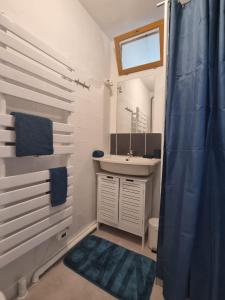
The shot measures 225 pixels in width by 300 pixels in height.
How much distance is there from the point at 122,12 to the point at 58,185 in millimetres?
1901

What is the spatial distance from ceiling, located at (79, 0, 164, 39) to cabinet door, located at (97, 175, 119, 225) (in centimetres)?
179

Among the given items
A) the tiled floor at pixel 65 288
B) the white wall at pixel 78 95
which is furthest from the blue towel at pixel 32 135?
the tiled floor at pixel 65 288

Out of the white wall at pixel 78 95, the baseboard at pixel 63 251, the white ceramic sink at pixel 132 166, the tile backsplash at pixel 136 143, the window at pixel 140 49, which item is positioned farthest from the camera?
the tile backsplash at pixel 136 143

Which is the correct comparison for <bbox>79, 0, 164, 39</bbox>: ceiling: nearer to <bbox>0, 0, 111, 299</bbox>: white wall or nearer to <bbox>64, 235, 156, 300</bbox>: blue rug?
<bbox>0, 0, 111, 299</bbox>: white wall

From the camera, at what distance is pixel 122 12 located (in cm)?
173

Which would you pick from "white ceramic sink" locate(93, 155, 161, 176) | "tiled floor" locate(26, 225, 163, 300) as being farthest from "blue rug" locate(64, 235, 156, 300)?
"white ceramic sink" locate(93, 155, 161, 176)

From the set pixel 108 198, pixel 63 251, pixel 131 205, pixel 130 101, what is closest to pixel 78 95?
pixel 130 101

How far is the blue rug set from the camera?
3.90 ft

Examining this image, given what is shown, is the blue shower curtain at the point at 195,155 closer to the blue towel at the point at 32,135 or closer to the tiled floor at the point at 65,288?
the tiled floor at the point at 65,288

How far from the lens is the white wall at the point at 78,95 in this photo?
3.67 feet

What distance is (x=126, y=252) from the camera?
1.56 m

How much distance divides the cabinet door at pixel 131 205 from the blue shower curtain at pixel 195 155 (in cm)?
57

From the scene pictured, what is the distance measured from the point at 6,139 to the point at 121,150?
1.46 meters

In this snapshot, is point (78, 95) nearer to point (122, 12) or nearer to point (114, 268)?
point (122, 12)
